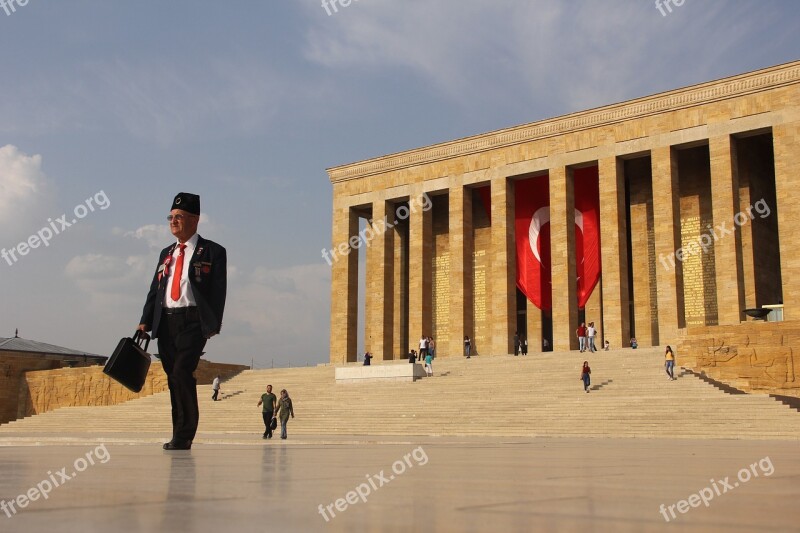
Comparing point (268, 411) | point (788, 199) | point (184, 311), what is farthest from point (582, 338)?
point (184, 311)

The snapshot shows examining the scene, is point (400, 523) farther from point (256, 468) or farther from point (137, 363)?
point (137, 363)

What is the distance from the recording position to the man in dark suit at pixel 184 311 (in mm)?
6852

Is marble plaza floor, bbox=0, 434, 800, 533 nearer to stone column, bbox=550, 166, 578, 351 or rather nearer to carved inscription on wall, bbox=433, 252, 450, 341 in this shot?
stone column, bbox=550, 166, 578, 351

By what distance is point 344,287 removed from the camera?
3834 cm

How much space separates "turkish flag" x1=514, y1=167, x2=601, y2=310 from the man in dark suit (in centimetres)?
2742

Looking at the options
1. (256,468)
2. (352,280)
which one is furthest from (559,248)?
→ (256,468)

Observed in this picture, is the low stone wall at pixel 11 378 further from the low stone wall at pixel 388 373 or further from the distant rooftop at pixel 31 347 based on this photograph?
the low stone wall at pixel 388 373

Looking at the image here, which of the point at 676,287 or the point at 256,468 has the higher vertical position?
the point at 676,287

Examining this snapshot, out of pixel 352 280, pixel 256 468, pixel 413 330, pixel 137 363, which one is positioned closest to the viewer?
pixel 256 468

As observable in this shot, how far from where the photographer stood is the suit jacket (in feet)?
22.6

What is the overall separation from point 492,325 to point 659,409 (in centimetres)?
1835

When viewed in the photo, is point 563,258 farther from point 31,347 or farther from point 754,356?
point 31,347

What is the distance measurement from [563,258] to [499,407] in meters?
15.1

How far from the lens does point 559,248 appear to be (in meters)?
32.9
